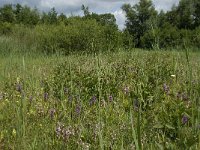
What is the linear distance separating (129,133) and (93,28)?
13.8 meters

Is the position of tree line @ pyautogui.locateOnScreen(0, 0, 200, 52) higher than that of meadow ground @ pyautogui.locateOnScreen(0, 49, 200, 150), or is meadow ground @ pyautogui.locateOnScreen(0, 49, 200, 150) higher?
tree line @ pyautogui.locateOnScreen(0, 0, 200, 52)

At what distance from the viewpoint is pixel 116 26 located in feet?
54.5

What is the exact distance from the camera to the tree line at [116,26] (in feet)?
8.05

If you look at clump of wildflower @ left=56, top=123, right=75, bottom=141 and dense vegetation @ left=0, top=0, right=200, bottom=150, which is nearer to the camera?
dense vegetation @ left=0, top=0, right=200, bottom=150

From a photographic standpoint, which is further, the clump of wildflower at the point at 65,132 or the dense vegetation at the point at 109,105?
the clump of wildflower at the point at 65,132

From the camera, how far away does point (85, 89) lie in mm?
4473

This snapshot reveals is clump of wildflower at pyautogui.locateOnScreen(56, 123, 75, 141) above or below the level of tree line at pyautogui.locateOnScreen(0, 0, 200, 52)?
below

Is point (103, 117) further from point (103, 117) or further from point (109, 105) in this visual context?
point (109, 105)

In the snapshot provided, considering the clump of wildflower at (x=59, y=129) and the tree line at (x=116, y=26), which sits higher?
the tree line at (x=116, y=26)

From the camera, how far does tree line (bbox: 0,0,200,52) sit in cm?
246

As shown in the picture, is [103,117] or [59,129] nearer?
[59,129]

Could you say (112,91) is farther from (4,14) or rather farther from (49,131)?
(4,14)

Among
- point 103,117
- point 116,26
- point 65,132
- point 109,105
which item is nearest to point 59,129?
point 65,132

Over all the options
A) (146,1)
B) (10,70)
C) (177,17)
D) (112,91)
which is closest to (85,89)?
(112,91)
